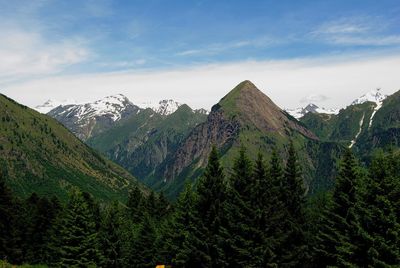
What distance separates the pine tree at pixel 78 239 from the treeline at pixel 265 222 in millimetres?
137

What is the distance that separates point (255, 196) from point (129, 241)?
148 feet

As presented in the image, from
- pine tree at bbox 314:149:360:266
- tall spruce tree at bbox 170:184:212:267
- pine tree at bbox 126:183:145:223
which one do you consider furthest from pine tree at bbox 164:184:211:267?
pine tree at bbox 126:183:145:223

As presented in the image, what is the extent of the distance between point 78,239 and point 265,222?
92.8ft

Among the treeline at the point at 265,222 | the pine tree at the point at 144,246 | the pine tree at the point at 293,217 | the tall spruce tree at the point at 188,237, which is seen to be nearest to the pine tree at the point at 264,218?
the treeline at the point at 265,222

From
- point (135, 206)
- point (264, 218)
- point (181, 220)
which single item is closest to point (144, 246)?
point (181, 220)

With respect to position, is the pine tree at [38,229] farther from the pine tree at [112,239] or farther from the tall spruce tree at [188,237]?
the tall spruce tree at [188,237]

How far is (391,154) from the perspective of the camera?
138 ft

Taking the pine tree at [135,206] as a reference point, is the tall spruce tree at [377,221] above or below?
above

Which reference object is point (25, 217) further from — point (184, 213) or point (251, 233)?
point (251, 233)

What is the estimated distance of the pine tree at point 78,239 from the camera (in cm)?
6072

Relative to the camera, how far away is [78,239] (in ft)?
→ 204

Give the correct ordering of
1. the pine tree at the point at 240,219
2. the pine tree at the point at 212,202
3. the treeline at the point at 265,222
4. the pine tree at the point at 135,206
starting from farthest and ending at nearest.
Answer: the pine tree at the point at 135,206 < the pine tree at the point at 212,202 < the pine tree at the point at 240,219 < the treeline at the point at 265,222

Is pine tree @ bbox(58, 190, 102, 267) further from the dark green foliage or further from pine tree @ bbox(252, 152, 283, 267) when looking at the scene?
pine tree @ bbox(252, 152, 283, 267)

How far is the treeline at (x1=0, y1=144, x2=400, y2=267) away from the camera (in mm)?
39281
